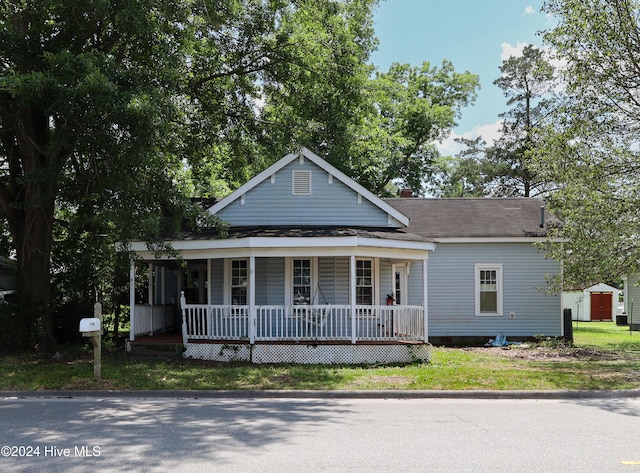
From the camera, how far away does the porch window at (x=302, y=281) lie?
19250mm

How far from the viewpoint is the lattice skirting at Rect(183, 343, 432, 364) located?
1639 centimetres

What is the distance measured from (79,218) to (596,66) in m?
15.8

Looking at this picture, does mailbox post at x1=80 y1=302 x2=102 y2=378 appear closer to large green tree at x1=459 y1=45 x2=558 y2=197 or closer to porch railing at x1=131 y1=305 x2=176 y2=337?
porch railing at x1=131 y1=305 x2=176 y2=337

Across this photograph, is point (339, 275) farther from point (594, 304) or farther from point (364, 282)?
point (594, 304)

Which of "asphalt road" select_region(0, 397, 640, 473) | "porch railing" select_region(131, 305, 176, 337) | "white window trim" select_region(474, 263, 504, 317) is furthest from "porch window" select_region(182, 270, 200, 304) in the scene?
"asphalt road" select_region(0, 397, 640, 473)

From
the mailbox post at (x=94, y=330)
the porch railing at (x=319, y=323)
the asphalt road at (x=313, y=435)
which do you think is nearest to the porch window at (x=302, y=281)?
the porch railing at (x=319, y=323)

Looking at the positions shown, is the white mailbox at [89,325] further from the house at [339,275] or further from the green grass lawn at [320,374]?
the house at [339,275]

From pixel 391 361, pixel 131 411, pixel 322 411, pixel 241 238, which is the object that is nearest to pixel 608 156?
pixel 391 361

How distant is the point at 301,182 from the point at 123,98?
783cm

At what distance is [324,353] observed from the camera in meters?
16.4

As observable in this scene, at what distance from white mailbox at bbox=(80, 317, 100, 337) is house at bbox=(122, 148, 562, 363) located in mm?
3933

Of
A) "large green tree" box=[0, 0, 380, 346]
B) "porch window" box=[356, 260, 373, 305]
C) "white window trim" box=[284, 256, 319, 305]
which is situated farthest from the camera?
"porch window" box=[356, 260, 373, 305]

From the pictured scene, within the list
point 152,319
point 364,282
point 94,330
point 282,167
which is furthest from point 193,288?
point 94,330

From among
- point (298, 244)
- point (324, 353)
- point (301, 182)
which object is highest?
point (301, 182)
